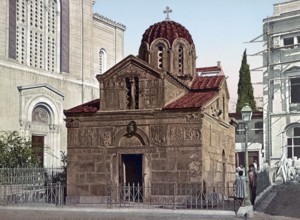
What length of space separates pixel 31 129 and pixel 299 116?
61.5 feet

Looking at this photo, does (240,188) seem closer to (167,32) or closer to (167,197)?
(167,197)

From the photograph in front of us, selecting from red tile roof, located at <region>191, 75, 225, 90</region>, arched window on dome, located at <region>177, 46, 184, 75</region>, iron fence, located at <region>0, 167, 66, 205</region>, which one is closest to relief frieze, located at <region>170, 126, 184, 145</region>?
red tile roof, located at <region>191, 75, 225, 90</region>

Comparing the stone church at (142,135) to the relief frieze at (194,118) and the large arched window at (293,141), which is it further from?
the large arched window at (293,141)

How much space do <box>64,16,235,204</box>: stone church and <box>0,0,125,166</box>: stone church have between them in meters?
10.5

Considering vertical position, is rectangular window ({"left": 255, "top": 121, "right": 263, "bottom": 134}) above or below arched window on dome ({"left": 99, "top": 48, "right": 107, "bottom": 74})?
below

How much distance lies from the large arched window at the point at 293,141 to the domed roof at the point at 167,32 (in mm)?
16549

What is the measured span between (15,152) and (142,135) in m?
10.3

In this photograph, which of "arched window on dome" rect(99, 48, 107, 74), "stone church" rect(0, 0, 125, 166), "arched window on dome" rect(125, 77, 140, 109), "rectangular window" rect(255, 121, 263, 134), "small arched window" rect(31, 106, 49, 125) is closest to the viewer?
"arched window on dome" rect(125, 77, 140, 109)

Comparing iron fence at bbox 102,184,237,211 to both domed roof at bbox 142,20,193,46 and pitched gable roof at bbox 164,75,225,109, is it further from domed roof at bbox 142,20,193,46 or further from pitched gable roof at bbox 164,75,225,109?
domed roof at bbox 142,20,193,46

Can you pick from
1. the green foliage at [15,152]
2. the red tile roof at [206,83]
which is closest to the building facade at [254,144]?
the red tile roof at [206,83]

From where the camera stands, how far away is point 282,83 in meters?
38.2

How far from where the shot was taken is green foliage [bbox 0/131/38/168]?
2683 cm

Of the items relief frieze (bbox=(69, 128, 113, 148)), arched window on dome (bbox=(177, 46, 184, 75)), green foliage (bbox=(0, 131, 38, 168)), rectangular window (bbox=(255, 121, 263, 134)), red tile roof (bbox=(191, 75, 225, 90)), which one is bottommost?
green foliage (bbox=(0, 131, 38, 168))

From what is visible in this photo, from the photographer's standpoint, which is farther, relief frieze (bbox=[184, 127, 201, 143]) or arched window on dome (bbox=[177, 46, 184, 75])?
arched window on dome (bbox=[177, 46, 184, 75])
